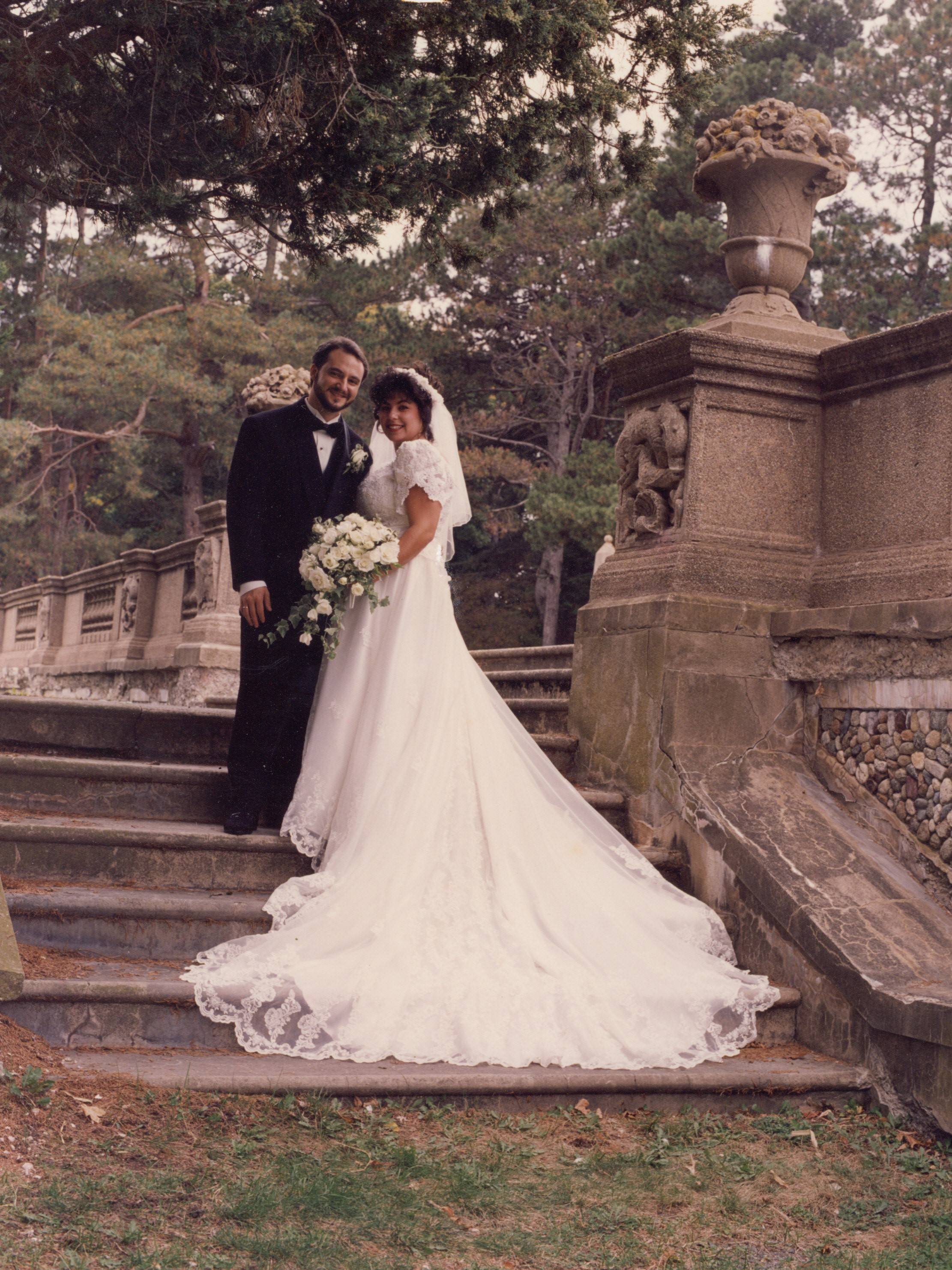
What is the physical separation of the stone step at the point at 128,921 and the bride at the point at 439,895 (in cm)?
15

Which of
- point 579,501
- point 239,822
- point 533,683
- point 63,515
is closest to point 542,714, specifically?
point 533,683

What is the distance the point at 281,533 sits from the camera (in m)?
5.51

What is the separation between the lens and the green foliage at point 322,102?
19.2 ft

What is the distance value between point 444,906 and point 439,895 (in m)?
0.05

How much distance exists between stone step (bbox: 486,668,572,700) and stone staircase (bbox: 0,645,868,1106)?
109 cm

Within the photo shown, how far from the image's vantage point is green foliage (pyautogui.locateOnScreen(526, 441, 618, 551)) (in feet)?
76.3

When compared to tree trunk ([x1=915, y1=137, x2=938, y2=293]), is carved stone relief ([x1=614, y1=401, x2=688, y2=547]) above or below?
below

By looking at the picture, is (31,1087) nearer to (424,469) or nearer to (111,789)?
(111,789)

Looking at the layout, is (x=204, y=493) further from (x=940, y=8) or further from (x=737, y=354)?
(x=737, y=354)

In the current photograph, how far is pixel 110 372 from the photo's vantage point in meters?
26.3

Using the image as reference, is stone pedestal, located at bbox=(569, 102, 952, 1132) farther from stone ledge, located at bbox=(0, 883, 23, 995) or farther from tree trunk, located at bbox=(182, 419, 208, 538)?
tree trunk, located at bbox=(182, 419, 208, 538)

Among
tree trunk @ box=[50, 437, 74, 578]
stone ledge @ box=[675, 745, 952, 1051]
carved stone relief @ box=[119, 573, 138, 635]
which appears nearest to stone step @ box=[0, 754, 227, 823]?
stone ledge @ box=[675, 745, 952, 1051]

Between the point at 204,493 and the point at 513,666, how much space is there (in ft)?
86.3

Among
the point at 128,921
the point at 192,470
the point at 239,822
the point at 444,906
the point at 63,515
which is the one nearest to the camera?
the point at 128,921
